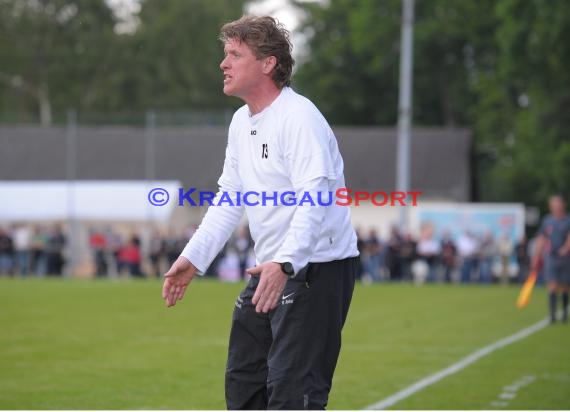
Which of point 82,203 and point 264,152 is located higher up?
point 264,152

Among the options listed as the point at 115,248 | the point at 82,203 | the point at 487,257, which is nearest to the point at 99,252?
the point at 115,248

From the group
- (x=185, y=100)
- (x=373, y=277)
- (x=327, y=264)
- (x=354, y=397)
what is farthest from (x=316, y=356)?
(x=185, y=100)

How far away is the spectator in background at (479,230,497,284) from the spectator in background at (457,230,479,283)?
7.5 inches

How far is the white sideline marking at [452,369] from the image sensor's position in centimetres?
1009

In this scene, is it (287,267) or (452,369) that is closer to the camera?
(287,267)

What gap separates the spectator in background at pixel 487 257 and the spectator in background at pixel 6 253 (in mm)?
15656

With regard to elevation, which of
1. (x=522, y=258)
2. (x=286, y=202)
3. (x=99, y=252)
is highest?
(x=286, y=202)

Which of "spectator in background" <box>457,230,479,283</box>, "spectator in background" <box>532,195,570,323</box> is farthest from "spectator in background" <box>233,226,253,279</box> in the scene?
"spectator in background" <box>532,195,570,323</box>

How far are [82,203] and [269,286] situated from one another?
3958 centimetres

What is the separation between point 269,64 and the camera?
19.3 feet

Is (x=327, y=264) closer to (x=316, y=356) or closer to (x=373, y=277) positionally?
(x=316, y=356)

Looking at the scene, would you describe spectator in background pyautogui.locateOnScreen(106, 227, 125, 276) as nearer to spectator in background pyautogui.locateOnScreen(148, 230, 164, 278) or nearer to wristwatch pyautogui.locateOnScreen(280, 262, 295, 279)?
spectator in background pyautogui.locateOnScreen(148, 230, 164, 278)

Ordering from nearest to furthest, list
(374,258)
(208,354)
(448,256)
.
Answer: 1. (208,354)
2. (448,256)
3. (374,258)

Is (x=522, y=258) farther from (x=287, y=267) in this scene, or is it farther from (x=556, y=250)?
(x=287, y=267)
